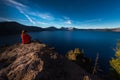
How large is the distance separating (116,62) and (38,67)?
65.7 feet

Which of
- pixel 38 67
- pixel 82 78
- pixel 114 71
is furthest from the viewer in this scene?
pixel 114 71

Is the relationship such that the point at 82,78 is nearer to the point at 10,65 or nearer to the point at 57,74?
the point at 57,74

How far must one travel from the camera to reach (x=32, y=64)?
10.2 m

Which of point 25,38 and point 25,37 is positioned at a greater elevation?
point 25,37

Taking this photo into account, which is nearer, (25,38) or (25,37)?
Answer: (25,37)

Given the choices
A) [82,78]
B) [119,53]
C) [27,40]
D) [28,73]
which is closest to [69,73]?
[82,78]

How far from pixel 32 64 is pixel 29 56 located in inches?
66.1

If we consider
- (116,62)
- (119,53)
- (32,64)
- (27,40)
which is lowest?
(116,62)

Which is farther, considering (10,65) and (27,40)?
(27,40)

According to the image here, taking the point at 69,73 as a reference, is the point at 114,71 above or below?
below

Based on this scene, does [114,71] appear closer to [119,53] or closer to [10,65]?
[119,53]

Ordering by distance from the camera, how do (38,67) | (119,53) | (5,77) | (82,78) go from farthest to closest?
(119,53)
(82,78)
(38,67)
(5,77)

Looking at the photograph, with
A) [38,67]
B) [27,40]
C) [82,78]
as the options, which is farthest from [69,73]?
[27,40]

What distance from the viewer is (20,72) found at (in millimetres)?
9234
